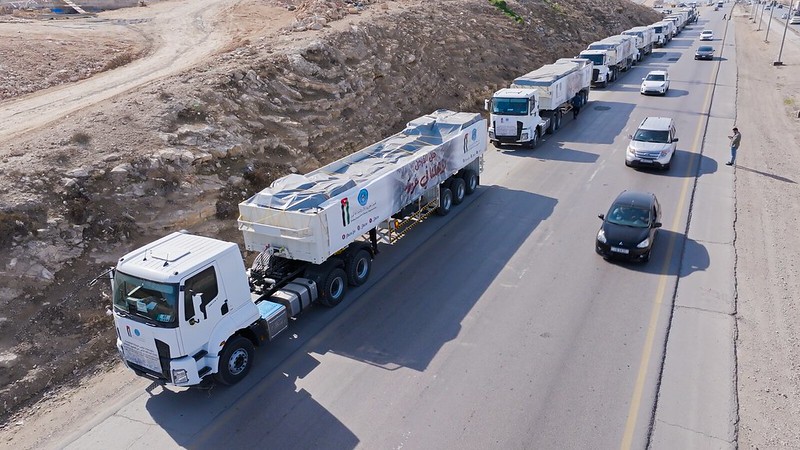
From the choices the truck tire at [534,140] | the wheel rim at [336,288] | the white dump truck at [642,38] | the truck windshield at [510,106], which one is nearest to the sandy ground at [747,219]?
the wheel rim at [336,288]

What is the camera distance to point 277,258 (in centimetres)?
1376

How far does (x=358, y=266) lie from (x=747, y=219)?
13.0 m

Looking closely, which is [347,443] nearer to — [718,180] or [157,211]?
[157,211]

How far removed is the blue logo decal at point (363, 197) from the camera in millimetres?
14125

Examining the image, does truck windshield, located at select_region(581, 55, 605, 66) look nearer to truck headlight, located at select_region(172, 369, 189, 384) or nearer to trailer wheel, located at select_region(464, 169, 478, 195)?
trailer wheel, located at select_region(464, 169, 478, 195)

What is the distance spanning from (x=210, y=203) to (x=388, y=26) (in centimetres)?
2046

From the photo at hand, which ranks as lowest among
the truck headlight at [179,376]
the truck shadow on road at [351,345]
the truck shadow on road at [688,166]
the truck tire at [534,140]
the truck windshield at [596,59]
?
the truck shadow on road at [688,166]

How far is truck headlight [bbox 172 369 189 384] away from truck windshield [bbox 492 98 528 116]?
19.6 meters

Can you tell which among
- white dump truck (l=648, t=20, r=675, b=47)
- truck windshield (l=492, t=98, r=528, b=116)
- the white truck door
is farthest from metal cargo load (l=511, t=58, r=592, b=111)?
white dump truck (l=648, t=20, r=675, b=47)

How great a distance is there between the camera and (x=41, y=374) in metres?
11.6

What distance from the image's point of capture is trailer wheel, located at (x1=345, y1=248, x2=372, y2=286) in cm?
1436

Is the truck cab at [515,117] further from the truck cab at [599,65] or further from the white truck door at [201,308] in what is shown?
the white truck door at [201,308]

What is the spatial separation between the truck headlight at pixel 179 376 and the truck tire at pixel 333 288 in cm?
403

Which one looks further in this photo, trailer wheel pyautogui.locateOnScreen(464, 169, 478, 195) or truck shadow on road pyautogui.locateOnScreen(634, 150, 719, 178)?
truck shadow on road pyautogui.locateOnScreen(634, 150, 719, 178)
